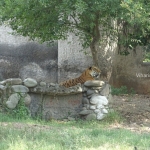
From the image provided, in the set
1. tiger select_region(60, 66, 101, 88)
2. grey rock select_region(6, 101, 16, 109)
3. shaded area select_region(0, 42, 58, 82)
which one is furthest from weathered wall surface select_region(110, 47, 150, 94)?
grey rock select_region(6, 101, 16, 109)

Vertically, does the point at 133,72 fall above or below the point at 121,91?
above

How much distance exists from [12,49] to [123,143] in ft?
29.0

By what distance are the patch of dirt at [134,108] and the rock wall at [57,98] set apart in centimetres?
68

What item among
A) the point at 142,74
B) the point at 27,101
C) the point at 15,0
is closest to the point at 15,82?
the point at 27,101

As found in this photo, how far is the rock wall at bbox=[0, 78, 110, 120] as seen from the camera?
8680mm

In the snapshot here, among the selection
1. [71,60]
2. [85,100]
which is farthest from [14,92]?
[71,60]

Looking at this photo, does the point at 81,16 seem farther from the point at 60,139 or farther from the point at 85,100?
the point at 60,139

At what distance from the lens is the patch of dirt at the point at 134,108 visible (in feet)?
30.1

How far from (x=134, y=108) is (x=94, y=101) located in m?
1.72

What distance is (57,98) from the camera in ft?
29.8

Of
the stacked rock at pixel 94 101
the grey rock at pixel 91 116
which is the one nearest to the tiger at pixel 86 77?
the stacked rock at pixel 94 101

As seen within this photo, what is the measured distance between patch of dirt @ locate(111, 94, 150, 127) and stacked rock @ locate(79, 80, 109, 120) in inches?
25.7

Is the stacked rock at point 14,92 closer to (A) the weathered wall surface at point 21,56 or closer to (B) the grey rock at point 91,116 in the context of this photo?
(B) the grey rock at point 91,116

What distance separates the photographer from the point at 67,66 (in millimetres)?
13281
